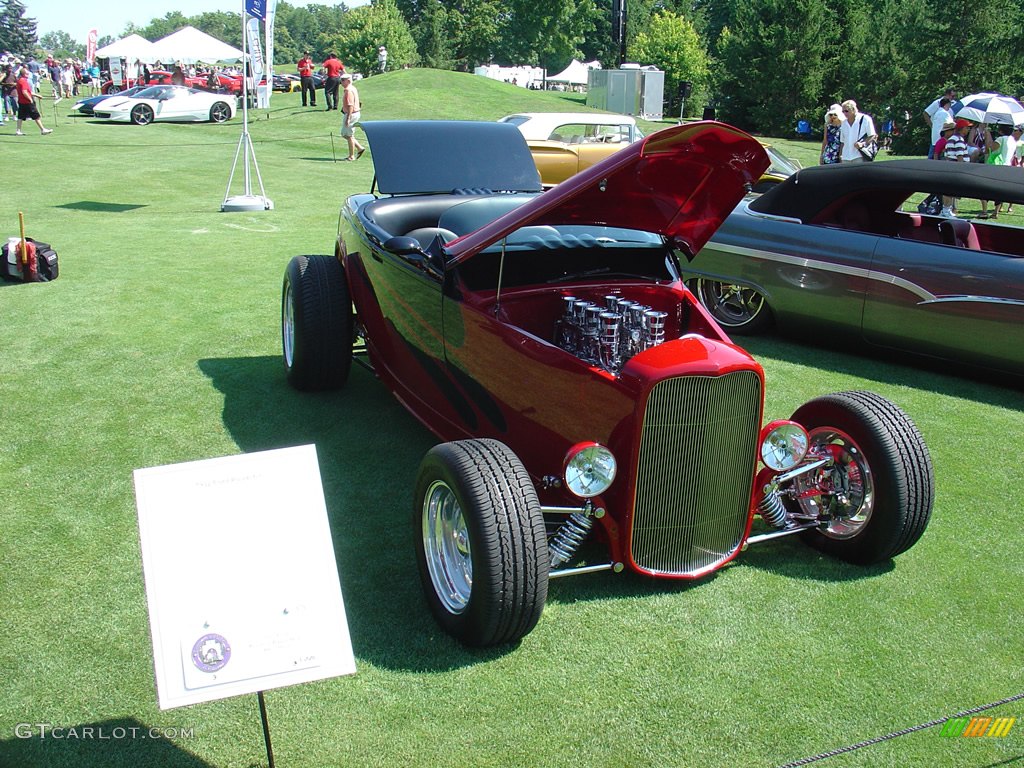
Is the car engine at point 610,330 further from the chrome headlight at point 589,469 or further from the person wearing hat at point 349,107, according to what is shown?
the person wearing hat at point 349,107

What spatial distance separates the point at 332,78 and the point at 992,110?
2010cm

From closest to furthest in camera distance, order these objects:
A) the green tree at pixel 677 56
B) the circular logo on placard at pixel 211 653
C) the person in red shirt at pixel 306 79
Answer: the circular logo on placard at pixel 211 653
the person in red shirt at pixel 306 79
the green tree at pixel 677 56

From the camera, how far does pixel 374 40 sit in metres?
49.1

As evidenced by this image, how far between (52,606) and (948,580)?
12.3 ft

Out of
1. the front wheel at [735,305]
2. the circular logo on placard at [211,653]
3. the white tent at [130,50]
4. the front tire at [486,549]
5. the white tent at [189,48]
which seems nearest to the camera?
the circular logo on placard at [211,653]

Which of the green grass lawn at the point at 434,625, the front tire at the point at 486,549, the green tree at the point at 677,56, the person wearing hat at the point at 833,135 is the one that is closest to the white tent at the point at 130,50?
the green tree at the point at 677,56

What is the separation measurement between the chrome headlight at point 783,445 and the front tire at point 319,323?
2.98 m

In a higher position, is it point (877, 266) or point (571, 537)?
point (877, 266)

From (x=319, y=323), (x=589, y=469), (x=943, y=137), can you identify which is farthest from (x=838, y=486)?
(x=943, y=137)

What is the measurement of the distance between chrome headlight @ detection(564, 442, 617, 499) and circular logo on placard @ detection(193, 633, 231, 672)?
143cm

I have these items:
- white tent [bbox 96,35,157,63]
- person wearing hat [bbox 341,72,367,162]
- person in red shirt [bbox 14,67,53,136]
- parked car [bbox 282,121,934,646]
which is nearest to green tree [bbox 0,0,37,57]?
white tent [bbox 96,35,157,63]

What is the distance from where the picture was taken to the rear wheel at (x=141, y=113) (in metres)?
27.8

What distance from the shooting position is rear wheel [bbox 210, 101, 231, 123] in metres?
28.7

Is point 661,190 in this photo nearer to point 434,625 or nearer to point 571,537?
point 571,537
